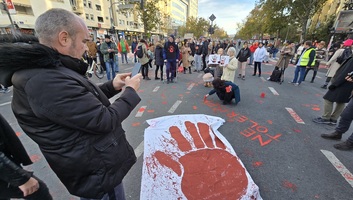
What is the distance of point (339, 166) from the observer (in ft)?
8.71

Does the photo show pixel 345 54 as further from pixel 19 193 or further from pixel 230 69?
pixel 19 193

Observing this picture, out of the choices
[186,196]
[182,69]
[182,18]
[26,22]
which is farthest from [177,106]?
[182,18]

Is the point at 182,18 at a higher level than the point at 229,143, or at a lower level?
higher

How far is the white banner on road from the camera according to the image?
6.83 feet

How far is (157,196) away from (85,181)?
113cm

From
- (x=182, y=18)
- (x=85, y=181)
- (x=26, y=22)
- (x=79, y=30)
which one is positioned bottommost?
(x=85, y=181)

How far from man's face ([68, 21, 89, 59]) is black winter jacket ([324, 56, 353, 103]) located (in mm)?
4500

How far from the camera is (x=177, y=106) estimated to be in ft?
16.6

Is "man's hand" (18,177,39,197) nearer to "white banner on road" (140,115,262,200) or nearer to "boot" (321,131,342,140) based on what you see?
"white banner on road" (140,115,262,200)

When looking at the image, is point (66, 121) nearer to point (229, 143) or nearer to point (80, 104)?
point (80, 104)

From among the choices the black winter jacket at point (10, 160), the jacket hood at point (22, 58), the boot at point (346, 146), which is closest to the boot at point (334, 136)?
the boot at point (346, 146)

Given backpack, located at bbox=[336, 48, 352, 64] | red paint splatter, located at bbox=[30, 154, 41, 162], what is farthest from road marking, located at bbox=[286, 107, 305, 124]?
red paint splatter, located at bbox=[30, 154, 41, 162]

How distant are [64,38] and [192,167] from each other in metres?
2.15

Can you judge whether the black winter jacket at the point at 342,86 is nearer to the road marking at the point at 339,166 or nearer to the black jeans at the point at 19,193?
the road marking at the point at 339,166
